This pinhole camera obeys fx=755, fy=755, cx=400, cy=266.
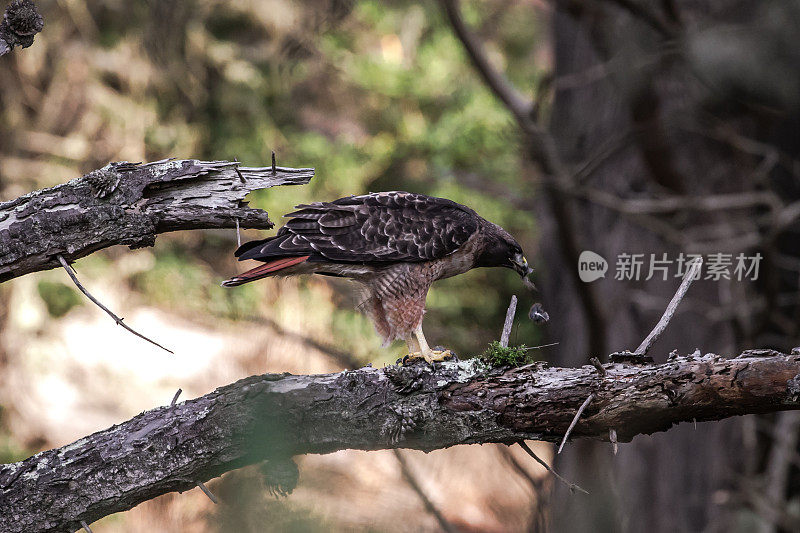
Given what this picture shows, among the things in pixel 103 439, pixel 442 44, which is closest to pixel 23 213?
pixel 103 439

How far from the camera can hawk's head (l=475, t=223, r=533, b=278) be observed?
235 cm

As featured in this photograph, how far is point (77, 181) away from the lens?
2.34 m

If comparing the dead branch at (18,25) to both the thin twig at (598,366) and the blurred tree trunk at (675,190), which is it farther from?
the blurred tree trunk at (675,190)

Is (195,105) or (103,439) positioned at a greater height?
(195,105)

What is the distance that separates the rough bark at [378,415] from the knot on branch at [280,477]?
0.22 m

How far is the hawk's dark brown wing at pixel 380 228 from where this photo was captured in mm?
2316

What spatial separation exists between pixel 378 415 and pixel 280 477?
47cm

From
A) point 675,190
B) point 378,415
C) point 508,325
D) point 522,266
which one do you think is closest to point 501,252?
point 522,266

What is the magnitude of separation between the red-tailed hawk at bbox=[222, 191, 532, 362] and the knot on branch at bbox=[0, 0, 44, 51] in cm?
92

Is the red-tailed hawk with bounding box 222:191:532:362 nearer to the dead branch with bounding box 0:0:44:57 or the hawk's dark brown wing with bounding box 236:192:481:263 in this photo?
the hawk's dark brown wing with bounding box 236:192:481:263

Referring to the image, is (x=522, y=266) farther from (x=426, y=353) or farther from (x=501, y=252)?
(x=426, y=353)

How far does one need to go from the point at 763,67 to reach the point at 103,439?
14.7ft

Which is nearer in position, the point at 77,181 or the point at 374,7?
the point at 77,181

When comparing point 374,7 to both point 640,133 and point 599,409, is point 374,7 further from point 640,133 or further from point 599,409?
point 599,409
